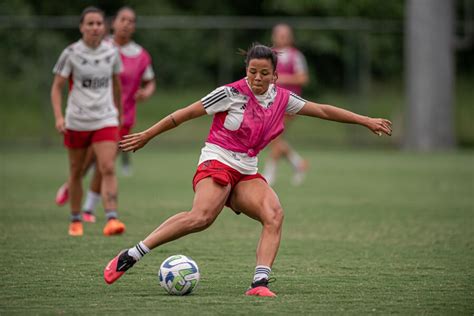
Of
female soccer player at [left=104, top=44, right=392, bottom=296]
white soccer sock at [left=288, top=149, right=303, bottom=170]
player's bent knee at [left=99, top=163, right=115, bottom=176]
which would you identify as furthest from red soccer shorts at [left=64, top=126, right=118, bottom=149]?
white soccer sock at [left=288, top=149, right=303, bottom=170]

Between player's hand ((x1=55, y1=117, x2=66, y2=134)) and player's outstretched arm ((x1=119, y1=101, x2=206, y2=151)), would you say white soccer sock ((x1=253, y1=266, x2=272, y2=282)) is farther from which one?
player's hand ((x1=55, y1=117, x2=66, y2=134))

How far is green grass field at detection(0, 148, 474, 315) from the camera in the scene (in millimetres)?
6047

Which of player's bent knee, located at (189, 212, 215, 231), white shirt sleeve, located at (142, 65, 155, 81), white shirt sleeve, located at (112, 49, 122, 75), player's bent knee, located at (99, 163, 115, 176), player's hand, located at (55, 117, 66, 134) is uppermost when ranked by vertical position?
white shirt sleeve, located at (112, 49, 122, 75)

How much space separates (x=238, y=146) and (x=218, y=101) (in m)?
0.35

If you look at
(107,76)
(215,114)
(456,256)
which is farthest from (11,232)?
(456,256)

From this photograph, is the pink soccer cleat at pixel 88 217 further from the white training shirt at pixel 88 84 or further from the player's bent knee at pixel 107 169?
the white training shirt at pixel 88 84

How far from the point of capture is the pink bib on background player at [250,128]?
664 centimetres

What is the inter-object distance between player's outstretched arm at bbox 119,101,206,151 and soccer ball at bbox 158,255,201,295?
2.79ft

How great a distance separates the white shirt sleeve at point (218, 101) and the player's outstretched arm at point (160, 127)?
5 centimetres

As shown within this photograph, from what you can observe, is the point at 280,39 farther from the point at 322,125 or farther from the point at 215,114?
the point at 322,125

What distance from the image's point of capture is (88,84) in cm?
952

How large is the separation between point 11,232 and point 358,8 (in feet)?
66.9

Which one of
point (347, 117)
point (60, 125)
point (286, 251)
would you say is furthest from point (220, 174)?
point (60, 125)

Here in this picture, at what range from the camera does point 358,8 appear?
28266mm
